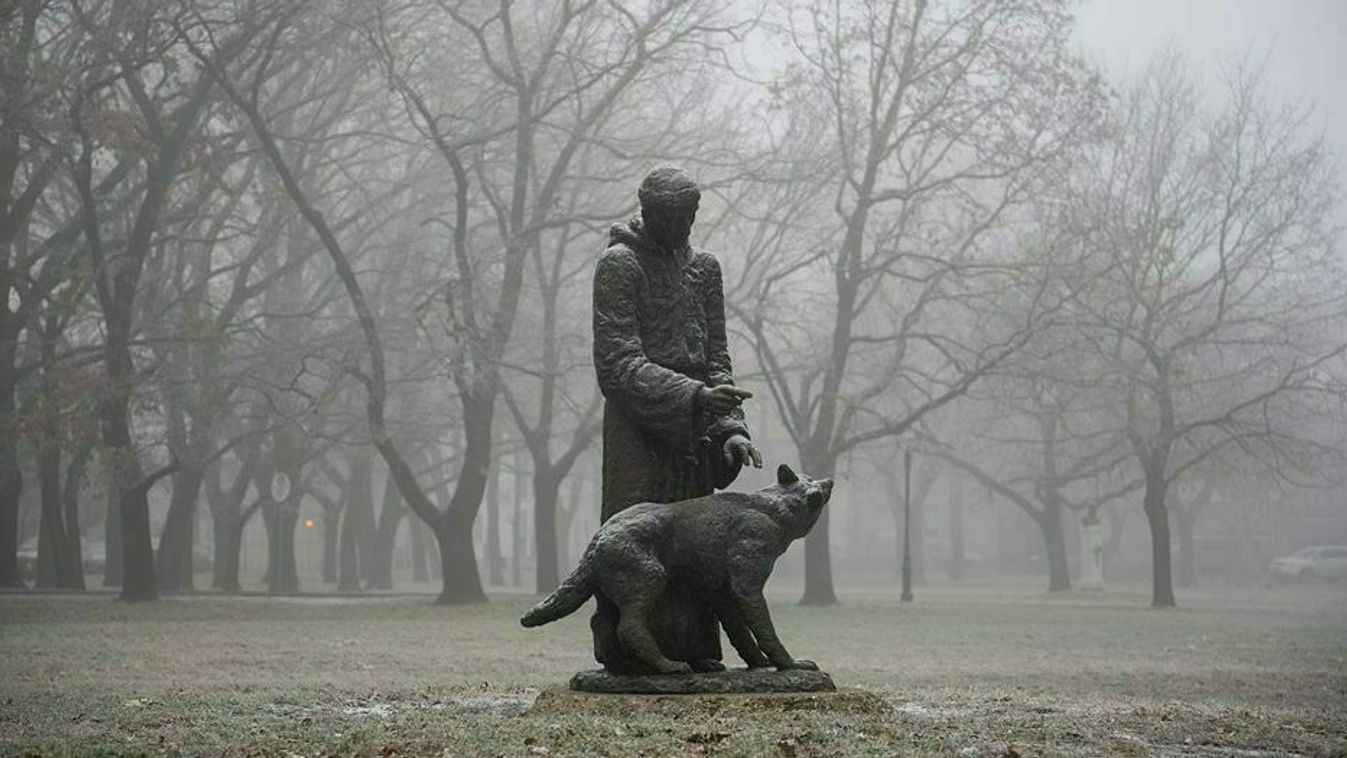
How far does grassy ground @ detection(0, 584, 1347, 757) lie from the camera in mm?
8109

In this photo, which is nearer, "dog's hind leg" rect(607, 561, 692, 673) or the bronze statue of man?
"dog's hind leg" rect(607, 561, 692, 673)

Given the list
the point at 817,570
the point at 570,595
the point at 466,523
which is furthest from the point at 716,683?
the point at 817,570

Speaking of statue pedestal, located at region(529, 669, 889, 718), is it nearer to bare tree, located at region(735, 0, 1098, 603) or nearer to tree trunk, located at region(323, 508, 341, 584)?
bare tree, located at region(735, 0, 1098, 603)

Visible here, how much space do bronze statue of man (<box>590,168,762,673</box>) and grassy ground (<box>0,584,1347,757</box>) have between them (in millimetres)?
722

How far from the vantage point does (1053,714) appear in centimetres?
1027

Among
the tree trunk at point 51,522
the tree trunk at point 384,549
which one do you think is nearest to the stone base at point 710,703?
the tree trunk at point 51,522

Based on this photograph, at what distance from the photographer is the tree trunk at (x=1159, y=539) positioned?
109 feet

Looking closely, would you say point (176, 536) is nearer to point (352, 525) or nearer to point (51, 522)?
point (51, 522)

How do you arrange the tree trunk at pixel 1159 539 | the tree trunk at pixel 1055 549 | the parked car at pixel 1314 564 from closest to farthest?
1. the tree trunk at pixel 1159 539
2. the tree trunk at pixel 1055 549
3. the parked car at pixel 1314 564

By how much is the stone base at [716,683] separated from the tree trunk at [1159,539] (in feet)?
85.3

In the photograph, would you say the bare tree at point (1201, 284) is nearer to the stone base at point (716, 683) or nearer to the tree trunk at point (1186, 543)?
the tree trunk at point (1186, 543)

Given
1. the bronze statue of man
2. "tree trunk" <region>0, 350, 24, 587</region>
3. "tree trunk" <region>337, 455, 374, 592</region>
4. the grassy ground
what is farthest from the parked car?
the bronze statue of man

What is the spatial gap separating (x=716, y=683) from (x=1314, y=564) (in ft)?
147

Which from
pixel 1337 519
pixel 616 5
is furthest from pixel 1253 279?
pixel 616 5
